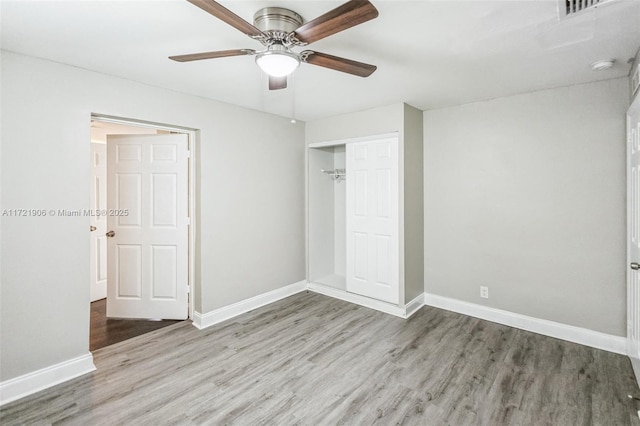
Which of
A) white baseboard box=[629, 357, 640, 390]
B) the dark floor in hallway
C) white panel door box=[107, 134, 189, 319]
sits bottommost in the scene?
the dark floor in hallway

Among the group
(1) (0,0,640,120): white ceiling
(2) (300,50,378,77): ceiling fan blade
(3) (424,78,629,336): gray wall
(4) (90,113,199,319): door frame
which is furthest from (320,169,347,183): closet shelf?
(2) (300,50,378,77): ceiling fan blade

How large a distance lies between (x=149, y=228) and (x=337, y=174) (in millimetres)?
2719

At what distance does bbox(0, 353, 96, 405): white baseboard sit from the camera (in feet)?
7.30

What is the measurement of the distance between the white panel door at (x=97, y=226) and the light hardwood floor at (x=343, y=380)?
1.65m

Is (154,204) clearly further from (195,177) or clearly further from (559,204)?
(559,204)

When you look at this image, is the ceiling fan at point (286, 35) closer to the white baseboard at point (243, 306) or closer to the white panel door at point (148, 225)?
Result: the white panel door at point (148, 225)

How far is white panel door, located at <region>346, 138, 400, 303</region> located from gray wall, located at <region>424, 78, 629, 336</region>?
0.60 metres

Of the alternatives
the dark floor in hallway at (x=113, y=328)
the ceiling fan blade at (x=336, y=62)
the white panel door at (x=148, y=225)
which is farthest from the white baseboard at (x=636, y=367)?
the dark floor in hallway at (x=113, y=328)

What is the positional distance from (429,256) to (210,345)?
2.80 meters

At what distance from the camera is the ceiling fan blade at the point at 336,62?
1.79 metres

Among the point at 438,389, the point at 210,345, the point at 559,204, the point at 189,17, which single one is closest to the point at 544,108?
the point at 559,204

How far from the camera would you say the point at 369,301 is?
156 inches

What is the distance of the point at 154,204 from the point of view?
356 centimetres

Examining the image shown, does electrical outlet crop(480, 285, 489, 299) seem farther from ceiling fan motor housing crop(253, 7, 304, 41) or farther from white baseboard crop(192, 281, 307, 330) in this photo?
ceiling fan motor housing crop(253, 7, 304, 41)
